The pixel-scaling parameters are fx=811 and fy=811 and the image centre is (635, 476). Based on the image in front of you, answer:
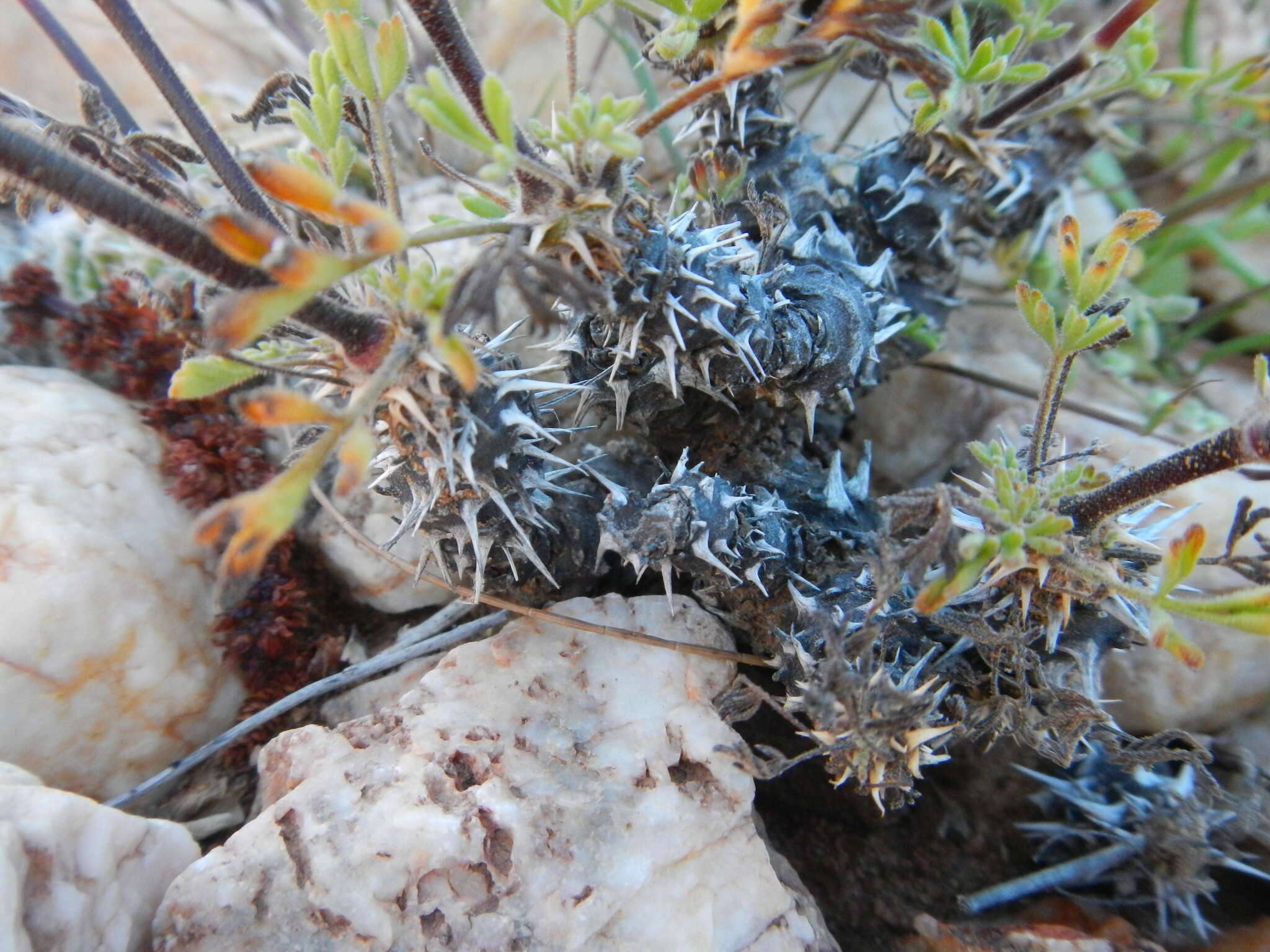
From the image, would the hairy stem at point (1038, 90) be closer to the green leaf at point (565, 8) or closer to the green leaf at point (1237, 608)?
the green leaf at point (565, 8)

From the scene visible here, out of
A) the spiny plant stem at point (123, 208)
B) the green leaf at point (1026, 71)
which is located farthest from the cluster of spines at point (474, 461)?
the green leaf at point (1026, 71)

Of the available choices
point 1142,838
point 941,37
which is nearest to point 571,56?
point 941,37

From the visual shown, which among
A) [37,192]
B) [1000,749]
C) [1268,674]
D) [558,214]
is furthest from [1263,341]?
[37,192]

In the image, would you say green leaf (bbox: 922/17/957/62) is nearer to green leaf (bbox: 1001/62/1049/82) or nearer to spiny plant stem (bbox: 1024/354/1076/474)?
green leaf (bbox: 1001/62/1049/82)

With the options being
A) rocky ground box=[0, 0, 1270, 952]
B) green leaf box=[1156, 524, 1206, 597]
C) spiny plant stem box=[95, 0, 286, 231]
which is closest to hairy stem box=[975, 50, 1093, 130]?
rocky ground box=[0, 0, 1270, 952]

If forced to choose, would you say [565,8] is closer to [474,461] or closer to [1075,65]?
[474,461]

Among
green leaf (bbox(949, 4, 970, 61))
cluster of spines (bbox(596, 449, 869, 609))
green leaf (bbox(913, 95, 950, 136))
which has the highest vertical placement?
green leaf (bbox(949, 4, 970, 61))
